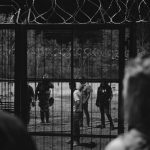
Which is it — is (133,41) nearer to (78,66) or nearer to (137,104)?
(78,66)

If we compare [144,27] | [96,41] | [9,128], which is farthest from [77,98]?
[9,128]

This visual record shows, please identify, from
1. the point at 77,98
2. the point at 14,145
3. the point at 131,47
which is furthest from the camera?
the point at 77,98

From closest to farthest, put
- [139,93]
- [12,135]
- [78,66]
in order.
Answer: [139,93], [12,135], [78,66]

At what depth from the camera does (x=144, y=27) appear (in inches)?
215

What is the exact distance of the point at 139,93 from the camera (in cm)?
167

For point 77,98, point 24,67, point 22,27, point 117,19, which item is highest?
point 117,19

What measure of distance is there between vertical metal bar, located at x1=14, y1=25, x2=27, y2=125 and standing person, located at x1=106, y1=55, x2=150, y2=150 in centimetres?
351

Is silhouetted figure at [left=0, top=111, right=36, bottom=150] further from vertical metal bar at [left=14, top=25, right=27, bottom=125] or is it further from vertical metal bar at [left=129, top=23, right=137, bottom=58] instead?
vertical metal bar at [left=14, top=25, right=27, bottom=125]

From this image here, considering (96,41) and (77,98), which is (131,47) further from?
(77,98)

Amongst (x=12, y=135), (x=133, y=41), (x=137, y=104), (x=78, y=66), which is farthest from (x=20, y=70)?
(x=137, y=104)

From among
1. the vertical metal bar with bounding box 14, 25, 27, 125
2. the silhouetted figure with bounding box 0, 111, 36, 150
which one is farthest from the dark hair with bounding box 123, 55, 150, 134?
the vertical metal bar with bounding box 14, 25, 27, 125

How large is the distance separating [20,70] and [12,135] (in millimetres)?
3369

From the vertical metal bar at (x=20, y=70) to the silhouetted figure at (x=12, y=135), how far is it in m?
3.24

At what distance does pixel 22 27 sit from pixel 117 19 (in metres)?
5.60
